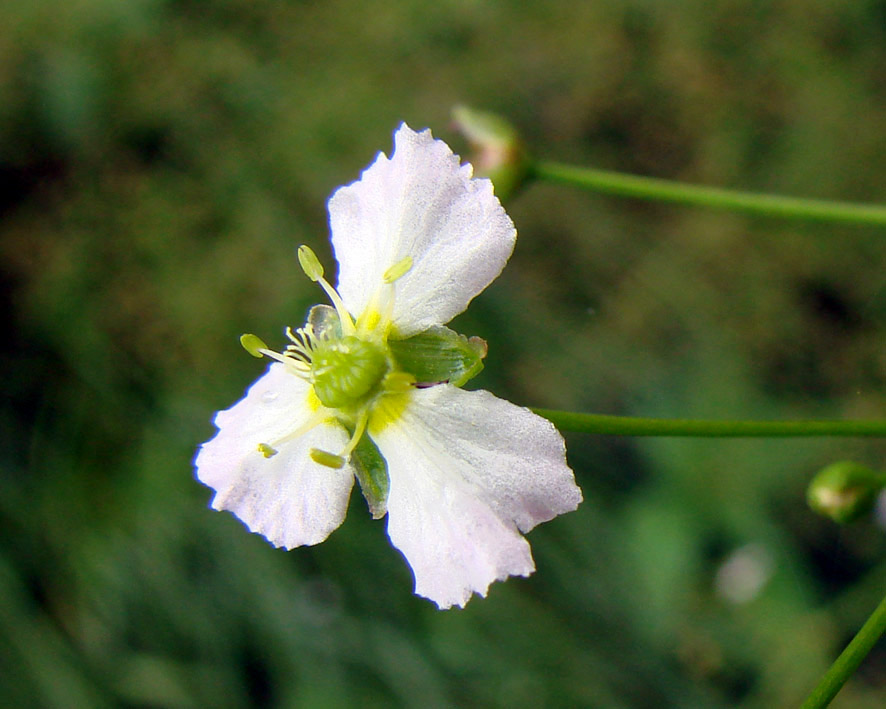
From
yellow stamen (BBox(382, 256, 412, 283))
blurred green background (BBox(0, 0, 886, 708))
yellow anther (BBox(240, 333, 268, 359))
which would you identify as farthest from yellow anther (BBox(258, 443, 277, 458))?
blurred green background (BBox(0, 0, 886, 708))

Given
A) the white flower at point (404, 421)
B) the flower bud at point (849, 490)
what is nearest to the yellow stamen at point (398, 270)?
the white flower at point (404, 421)

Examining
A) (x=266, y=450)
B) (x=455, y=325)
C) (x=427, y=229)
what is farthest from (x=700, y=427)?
(x=455, y=325)

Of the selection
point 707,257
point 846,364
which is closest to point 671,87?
point 707,257

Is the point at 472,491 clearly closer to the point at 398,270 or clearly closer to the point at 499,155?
the point at 398,270

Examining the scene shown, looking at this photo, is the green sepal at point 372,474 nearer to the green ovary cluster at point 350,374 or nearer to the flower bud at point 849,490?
the green ovary cluster at point 350,374

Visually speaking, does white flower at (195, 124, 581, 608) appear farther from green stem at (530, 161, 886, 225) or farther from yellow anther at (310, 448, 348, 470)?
green stem at (530, 161, 886, 225)

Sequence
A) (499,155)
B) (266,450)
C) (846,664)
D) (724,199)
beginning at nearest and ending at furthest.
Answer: (846,664) < (266,450) < (724,199) < (499,155)

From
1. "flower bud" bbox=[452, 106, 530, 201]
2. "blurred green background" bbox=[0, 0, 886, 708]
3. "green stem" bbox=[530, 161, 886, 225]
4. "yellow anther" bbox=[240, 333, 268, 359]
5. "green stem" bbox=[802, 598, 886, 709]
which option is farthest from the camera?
"blurred green background" bbox=[0, 0, 886, 708]
